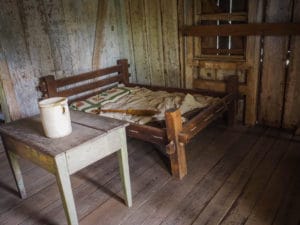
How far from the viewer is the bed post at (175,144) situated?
2.47 meters

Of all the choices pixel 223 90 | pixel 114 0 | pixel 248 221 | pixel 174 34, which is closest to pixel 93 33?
pixel 114 0

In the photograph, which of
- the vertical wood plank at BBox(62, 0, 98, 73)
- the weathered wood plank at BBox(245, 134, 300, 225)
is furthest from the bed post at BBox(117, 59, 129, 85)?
the weathered wood plank at BBox(245, 134, 300, 225)

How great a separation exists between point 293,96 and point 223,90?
0.83 m

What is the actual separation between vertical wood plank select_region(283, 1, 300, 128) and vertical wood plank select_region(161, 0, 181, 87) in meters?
1.45

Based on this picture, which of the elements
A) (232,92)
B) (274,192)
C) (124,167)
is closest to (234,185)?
(274,192)

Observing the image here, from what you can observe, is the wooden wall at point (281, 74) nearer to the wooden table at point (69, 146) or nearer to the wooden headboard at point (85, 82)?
the wooden headboard at point (85, 82)

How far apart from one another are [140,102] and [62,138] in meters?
1.78

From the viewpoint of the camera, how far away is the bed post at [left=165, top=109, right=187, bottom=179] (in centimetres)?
247

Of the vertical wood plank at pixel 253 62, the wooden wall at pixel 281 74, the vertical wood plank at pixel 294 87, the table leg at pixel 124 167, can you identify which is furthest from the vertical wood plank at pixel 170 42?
the table leg at pixel 124 167

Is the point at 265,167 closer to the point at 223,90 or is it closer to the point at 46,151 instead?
the point at 223,90

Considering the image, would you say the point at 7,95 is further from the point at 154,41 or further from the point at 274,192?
the point at 274,192

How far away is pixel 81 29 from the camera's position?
12.6 ft

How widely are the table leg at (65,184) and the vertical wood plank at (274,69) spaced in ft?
8.69

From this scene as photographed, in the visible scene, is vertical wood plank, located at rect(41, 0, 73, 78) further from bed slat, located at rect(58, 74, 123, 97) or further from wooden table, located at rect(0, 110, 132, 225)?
wooden table, located at rect(0, 110, 132, 225)
